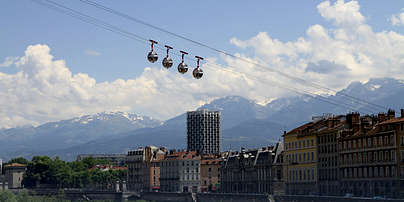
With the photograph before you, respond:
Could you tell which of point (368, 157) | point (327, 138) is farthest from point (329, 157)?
point (368, 157)

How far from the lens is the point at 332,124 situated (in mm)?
179250

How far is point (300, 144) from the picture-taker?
626ft

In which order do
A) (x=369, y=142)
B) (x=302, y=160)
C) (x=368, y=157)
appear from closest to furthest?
Answer: 1. (x=369, y=142)
2. (x=368, y=157)
3. (x=302, y=160)

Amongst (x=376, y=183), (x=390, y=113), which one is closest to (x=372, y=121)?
(x=390, y=113)

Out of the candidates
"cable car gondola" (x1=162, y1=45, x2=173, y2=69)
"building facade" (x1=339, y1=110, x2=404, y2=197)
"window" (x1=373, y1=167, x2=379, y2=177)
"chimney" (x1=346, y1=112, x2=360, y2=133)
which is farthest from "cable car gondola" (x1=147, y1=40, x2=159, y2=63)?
"chimney" (x1=346, y1=112, x2=360, y2=133)

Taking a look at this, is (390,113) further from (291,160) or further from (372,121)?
(291,160)

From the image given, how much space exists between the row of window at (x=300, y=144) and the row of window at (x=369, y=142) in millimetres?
15397

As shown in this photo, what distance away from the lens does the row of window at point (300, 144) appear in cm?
18480

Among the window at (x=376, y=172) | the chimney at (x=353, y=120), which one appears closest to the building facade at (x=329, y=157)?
the chimney at (x=353, y=120)

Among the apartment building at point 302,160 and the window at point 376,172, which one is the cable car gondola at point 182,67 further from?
the apartment building at point 302,160

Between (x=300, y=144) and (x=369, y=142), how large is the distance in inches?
1425

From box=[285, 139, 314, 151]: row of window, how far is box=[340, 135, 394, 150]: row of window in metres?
15.4

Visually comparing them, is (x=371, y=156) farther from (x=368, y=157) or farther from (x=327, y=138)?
(x=327, y=138)

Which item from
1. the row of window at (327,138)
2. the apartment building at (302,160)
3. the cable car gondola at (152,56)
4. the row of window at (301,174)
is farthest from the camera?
the row of window at (301,174)
